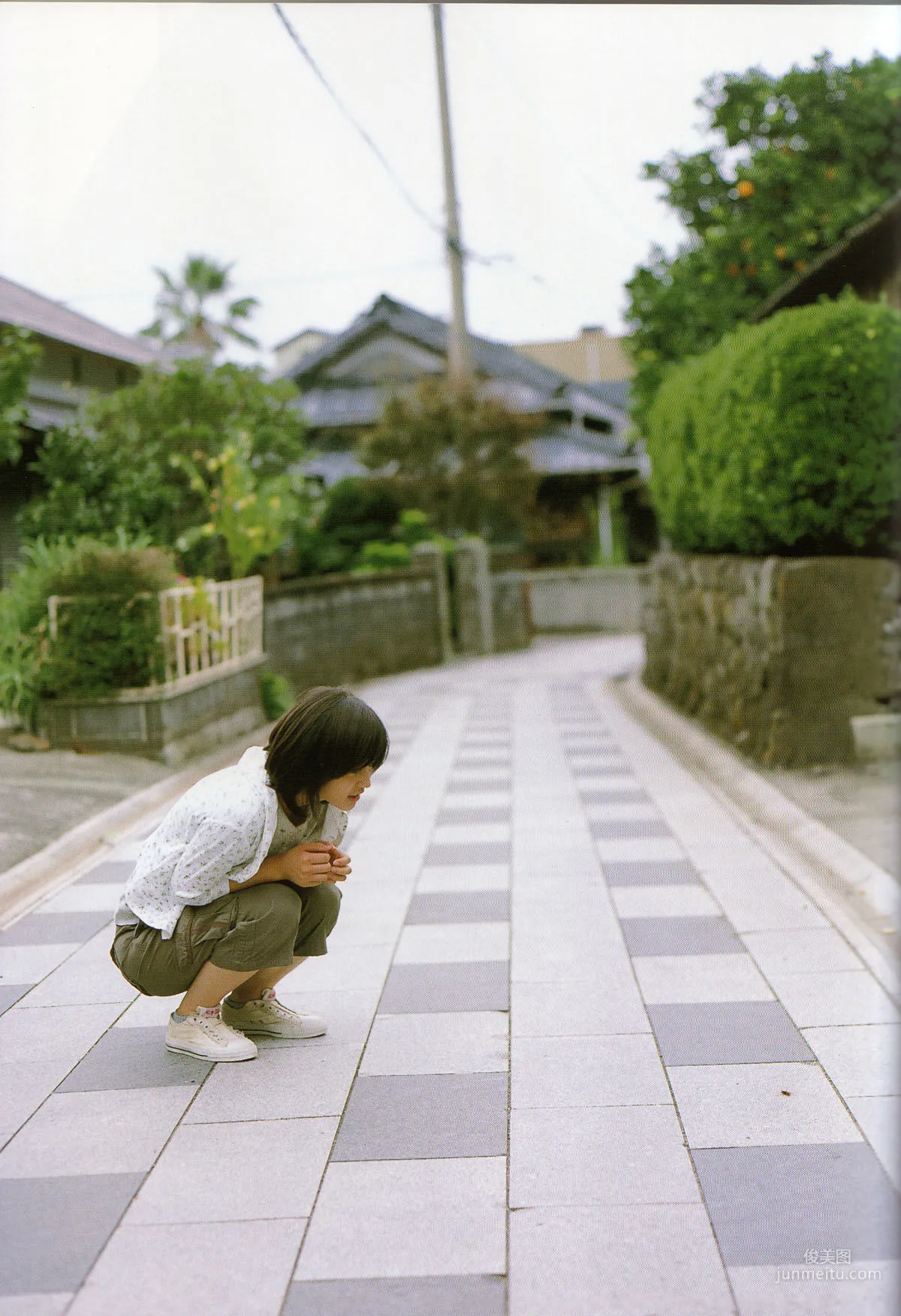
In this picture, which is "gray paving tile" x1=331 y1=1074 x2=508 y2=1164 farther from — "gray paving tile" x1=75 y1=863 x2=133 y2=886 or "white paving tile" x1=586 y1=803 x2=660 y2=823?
"white paving tile" x1=586 y1=803 x2=660 y2=823

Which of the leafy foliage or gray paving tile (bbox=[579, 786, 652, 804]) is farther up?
the leafy foliage

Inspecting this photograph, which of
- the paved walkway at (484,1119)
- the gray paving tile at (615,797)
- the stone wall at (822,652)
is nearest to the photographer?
the paved walkway at (484,1119)

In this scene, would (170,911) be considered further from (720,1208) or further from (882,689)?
(882,689)

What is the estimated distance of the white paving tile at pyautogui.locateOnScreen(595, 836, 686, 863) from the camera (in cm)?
589

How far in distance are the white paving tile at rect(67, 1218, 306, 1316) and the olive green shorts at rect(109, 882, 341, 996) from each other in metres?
0.85

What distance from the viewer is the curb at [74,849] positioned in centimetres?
488

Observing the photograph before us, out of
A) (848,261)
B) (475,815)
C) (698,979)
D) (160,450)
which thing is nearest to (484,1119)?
(698,979)

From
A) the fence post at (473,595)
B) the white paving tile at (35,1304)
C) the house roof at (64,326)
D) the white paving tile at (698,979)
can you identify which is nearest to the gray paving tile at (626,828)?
the white paving tile at (698,979)

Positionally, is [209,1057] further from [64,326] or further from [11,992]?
[64,326]

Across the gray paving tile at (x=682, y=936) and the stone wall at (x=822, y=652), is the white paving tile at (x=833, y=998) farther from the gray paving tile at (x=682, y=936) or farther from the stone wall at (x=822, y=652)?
the stone wall at (x=822, y=652)

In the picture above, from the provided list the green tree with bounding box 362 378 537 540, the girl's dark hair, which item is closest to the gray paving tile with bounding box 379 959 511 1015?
the girl's dark hair

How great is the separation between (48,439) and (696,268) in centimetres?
696

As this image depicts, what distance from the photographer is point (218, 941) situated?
3.34m

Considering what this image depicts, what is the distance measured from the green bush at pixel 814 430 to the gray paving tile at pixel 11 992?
5.31m
